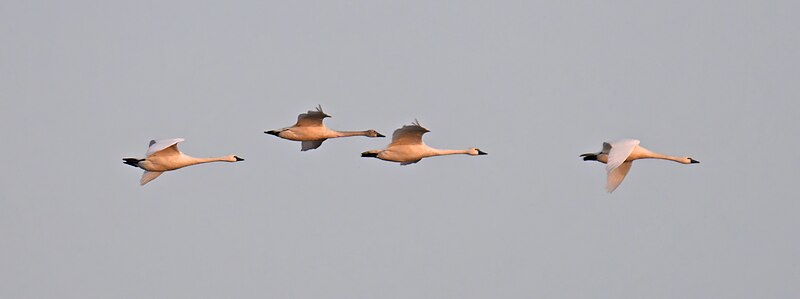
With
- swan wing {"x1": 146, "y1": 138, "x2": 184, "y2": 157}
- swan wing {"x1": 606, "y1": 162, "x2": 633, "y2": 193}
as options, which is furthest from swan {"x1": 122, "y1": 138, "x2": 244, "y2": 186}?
swan wing {"x1": 606, "y1": 162, "x2": 633, "y2": 193}

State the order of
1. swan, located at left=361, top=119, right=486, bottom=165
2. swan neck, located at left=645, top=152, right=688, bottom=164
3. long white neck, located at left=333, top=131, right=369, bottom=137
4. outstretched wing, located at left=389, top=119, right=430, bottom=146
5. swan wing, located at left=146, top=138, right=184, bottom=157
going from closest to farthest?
swan wing, located at left=146, top=138, right=184, bottom=157, outstretched wing, located at left=389, top=119, right=430, bottom=146, swan, located at left=361, top=119, right=486, bottom=165, swan neck, located at left=645, top=152, right=688, bottom=164, long white neck, located at left=333, top=131, right=369, bottom=137

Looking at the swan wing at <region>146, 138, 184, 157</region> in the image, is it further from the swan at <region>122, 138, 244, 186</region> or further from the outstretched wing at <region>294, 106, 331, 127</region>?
the outstretched wing at <region>294, 106, 331, 127</region>

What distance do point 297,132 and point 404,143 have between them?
13.6ft

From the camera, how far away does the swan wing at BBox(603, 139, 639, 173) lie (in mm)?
62625

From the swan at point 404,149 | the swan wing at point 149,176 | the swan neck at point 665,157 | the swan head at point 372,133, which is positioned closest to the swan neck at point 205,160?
the swan wing at point 149,176

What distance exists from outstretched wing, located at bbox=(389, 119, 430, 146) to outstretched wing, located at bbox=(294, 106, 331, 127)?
263 centimetres

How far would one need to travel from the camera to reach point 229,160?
73000mm

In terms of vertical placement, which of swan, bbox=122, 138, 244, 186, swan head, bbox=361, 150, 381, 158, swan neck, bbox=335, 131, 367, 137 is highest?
swan neck, bbox=335, 131, 367, 137

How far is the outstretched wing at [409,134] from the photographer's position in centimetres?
6820

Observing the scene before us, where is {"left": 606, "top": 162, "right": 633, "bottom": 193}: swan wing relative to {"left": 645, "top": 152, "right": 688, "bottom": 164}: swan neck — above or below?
below

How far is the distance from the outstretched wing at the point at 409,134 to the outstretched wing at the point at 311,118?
2632 mm

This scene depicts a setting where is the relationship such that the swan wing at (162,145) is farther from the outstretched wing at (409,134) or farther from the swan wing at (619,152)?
the swan wing at (619,152)

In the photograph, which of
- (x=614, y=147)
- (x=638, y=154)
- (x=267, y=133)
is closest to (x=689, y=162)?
(x=638, y=154)

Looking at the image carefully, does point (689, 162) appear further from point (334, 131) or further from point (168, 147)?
point (168, 147)
